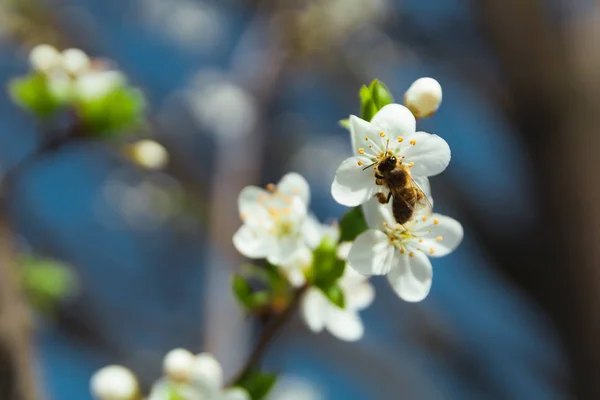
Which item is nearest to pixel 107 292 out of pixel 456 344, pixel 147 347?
pixel 147 347

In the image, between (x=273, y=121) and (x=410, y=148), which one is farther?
(x=273, y=121)

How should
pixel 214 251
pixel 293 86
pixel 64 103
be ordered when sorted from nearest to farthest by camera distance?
pixel 64 103
pixel 214 251
pixel 293 86

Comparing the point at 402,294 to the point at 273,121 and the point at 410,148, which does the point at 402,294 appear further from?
the point at 273,121

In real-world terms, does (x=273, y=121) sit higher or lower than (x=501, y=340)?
higher

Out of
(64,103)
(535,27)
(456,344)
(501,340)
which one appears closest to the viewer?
(64,103)

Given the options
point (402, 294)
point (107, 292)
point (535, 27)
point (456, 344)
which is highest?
point (535, 27)

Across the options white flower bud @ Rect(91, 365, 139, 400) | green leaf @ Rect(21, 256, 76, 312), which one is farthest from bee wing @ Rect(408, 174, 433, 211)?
green leaf @ Rect(21, 256, 76, 312)
